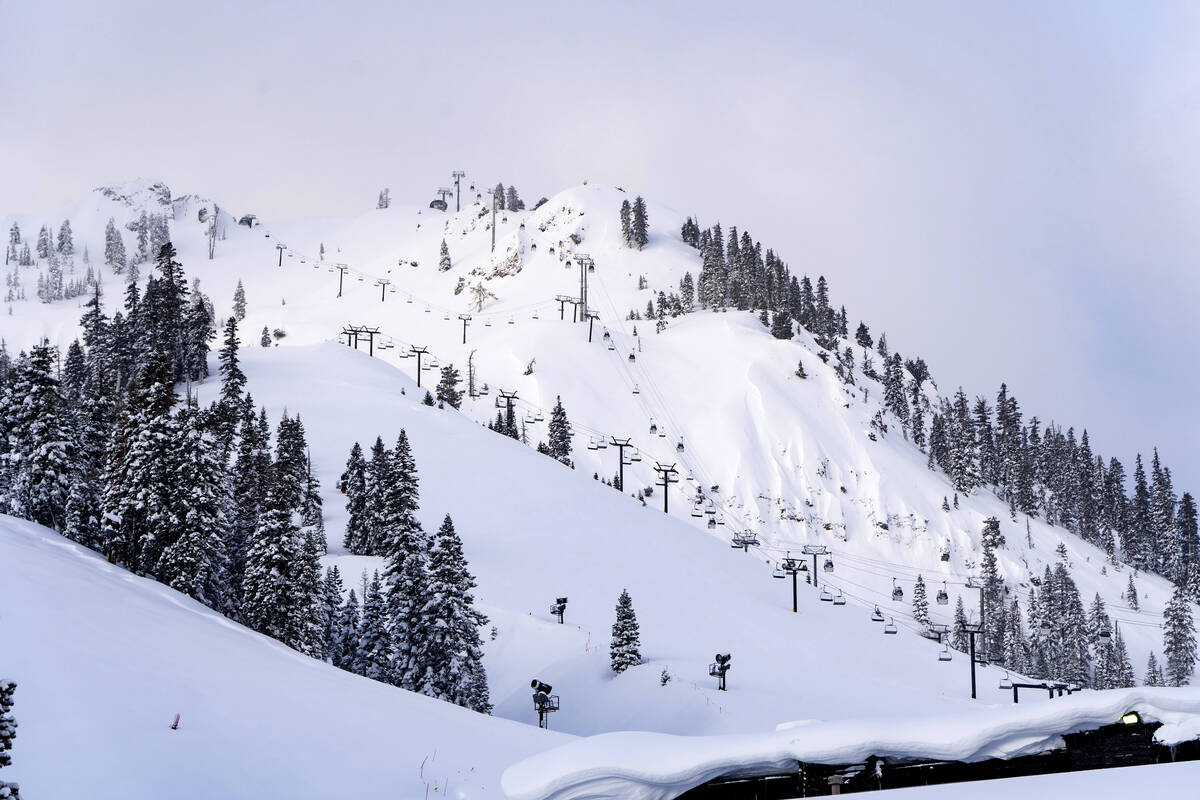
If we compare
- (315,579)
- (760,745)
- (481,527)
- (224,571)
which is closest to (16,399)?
(224,571)

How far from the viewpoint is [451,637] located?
4597 centimetres

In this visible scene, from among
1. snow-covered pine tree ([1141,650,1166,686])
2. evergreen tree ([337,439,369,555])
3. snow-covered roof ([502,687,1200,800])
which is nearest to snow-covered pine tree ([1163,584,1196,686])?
snow-covered pine tree ([1141,650,1166,686])

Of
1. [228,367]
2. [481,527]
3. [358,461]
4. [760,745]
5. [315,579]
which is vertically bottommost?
[760,745]

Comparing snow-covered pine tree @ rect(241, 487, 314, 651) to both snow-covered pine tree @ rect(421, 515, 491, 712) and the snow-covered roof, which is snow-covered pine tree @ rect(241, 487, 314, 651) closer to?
snow-covered pine tree @ rect(421, 515, 491, 712)

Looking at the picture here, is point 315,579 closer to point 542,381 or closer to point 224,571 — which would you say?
point 224,571

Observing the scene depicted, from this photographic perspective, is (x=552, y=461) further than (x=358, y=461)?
Yes

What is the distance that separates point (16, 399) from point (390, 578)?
22.3m

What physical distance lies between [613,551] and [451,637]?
30584 millimetres

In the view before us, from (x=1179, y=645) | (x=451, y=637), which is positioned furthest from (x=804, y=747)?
(x=1179, y=645)

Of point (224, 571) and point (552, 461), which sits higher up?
point (552, 461)

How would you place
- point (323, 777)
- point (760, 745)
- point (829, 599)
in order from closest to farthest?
1. point (760, 745)
2. point (323, 777)
3. point (829, 599)

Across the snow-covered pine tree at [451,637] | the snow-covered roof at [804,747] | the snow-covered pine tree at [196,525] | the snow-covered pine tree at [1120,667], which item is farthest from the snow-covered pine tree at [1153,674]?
the snow-covered roof at [804,747]

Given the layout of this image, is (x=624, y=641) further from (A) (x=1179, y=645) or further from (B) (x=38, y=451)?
(A) (x=1179, y=645)

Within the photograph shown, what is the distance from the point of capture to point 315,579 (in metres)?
45.8
